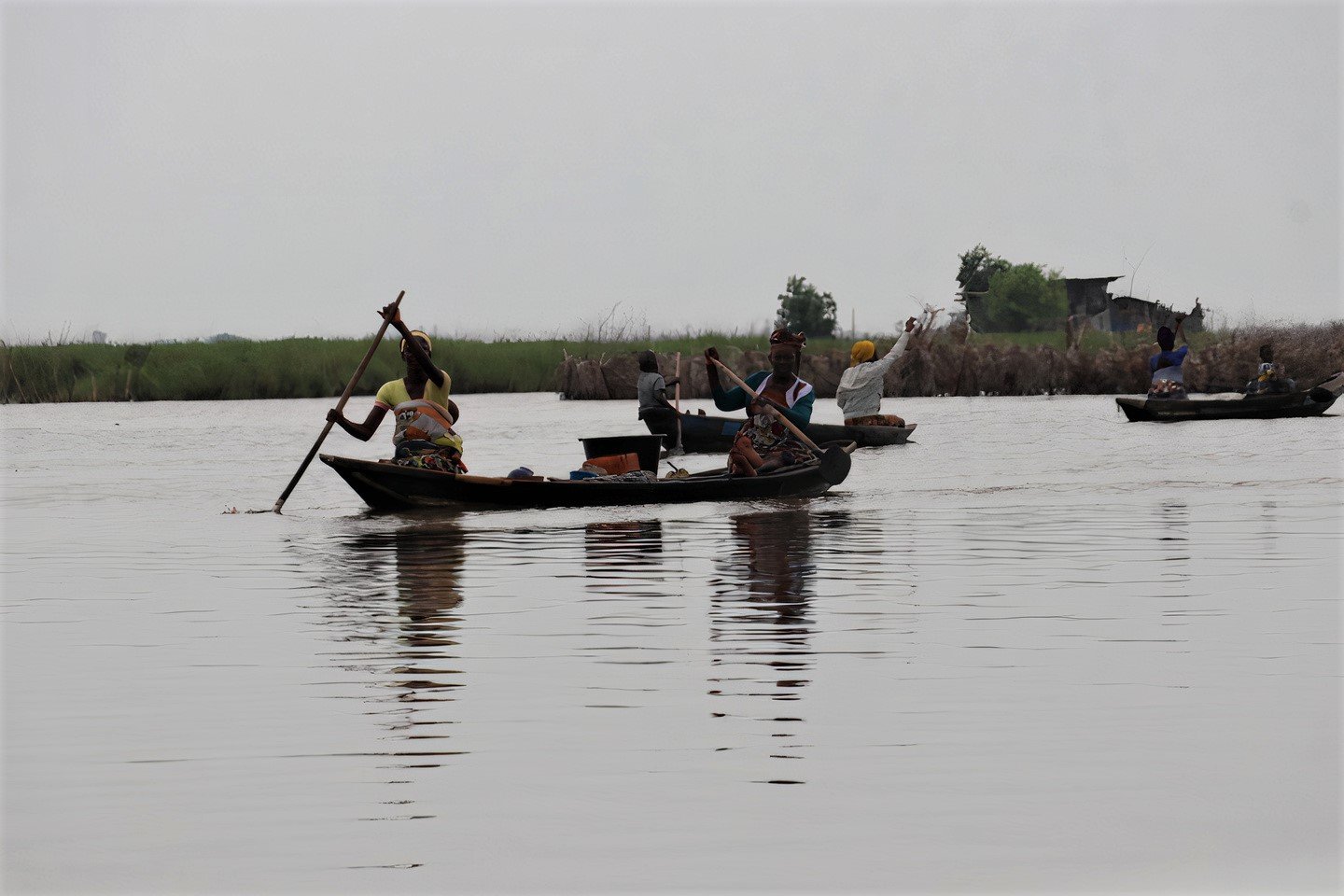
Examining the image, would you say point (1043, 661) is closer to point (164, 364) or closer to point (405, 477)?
point (405, 477)

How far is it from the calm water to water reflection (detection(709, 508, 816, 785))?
0.09ft

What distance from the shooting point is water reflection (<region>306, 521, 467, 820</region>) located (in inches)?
203

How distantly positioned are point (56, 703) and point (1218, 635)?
4.66 metres

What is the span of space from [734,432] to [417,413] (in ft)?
31.0

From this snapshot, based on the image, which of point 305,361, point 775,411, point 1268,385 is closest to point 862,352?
point 775,411

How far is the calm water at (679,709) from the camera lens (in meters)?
4.04

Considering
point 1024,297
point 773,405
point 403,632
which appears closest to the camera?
point 403,632

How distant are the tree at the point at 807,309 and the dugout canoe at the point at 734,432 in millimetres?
58504

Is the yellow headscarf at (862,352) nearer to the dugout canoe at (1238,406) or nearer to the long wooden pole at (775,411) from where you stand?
the long wooden pole at (775,411)

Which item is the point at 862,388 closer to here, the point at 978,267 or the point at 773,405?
the point at 773,405

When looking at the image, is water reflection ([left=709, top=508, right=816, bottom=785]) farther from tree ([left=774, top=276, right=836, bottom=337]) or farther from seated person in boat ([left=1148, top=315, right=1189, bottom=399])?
tree ([left=774, top=276, right=836, bottom=337])

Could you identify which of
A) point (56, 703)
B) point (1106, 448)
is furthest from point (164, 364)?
point (56, 703)

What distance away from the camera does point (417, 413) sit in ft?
41.8

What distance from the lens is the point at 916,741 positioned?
504 centimetres
